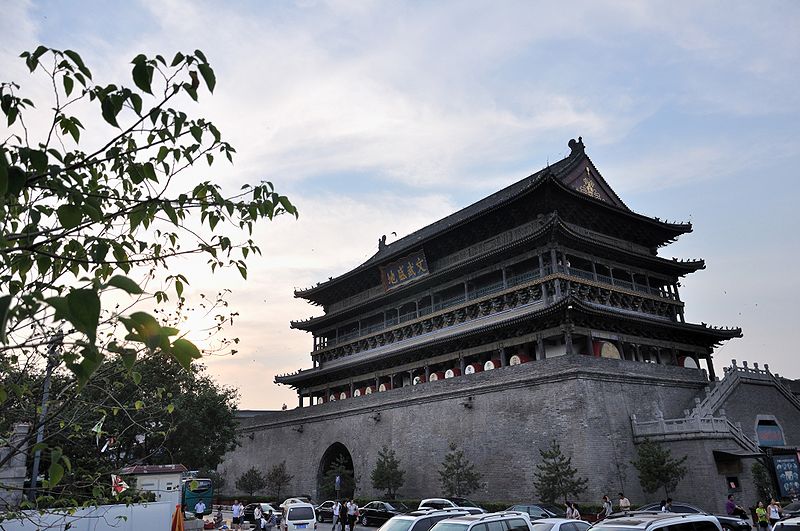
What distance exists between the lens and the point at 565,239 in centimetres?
2677

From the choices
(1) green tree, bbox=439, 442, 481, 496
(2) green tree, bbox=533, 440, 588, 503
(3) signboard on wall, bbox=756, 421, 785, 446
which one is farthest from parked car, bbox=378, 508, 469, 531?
(3) signboard on wall, bbox=756, 421, 785, 446

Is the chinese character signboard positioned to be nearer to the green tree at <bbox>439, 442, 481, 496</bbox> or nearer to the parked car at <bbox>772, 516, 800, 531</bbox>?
the green tree at <bbox>439, 442, 481, 496</bbox>

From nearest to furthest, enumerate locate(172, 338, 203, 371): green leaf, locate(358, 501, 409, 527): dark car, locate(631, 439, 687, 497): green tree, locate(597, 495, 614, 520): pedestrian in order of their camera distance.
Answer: locate(172, 338, 203, 371): green leaf
locate(597, 495, 614, 520): pedestrian
locate(631, 439, 687, 497): green tree
locate(358, 501, 409, 527): dark car

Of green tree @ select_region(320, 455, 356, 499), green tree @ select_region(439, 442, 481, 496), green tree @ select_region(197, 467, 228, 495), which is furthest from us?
green tree @ select_region(197, 467, 228, 495)

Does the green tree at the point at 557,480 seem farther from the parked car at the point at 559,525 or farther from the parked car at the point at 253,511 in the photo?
the parked car at the point at 253,511

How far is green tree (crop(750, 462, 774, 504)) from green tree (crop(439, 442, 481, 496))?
10.3m

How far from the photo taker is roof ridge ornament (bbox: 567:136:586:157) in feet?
105

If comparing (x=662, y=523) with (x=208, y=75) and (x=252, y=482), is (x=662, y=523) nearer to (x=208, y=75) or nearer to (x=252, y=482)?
(x=208, y=75)

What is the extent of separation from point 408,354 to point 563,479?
42.5 feet

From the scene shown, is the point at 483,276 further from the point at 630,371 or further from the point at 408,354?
the point at 630,371

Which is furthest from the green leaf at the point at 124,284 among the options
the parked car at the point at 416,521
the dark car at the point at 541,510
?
the dark car at the point at 541,510

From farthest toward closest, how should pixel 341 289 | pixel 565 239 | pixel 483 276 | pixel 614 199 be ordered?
pixel 341 289 < pixel 614 199 < pixel 483 276 < pixel 565 239

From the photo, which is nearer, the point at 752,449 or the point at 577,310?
the point at 752,449

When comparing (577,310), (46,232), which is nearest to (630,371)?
(577,310)
